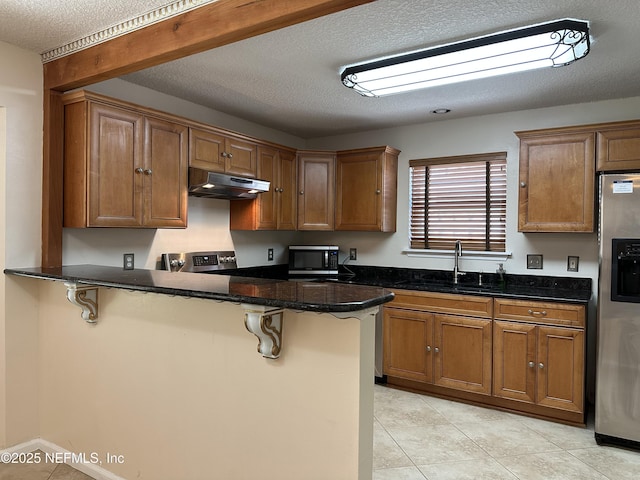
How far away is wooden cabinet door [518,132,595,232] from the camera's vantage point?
321cm

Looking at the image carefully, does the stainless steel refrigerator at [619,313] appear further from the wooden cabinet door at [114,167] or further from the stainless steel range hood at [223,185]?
the wooden cabinet door at [114,167]

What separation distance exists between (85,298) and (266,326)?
1.26m

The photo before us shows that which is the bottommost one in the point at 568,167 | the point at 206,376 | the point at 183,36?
the point at 206,376

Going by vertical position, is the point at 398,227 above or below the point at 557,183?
below

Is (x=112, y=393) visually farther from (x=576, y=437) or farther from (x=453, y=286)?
(x=576, y=437)

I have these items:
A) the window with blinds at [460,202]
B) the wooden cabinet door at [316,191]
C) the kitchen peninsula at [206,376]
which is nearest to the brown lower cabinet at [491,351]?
the window with blinds at [460,202]

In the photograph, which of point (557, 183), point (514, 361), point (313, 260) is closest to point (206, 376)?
point (514, 361)

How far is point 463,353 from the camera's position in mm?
3457

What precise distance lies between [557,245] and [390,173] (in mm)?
1620

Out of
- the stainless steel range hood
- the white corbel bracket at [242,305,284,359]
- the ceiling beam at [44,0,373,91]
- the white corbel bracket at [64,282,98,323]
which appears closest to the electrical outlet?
the stainless steel range hood

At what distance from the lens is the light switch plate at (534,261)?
3.67 metres

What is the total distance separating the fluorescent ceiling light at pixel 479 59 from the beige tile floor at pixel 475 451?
2346 millimetres

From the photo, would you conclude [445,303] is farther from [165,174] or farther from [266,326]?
[165,174]

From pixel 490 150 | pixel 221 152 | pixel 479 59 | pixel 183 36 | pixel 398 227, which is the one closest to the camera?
pixel 183 36
